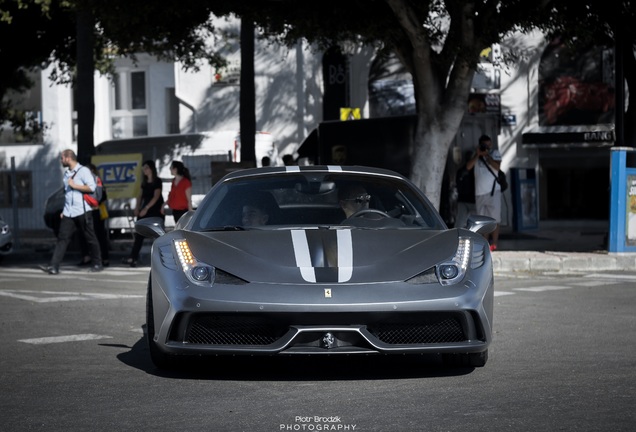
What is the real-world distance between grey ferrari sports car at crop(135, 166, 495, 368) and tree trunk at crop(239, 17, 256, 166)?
48.9 ft

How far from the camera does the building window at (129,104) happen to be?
130 feet

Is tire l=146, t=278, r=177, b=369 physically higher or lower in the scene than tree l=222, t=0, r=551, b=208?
lower

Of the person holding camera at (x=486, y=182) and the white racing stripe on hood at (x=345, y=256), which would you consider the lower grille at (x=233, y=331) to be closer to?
the white racing stripe on hood at (x=345, y=256)

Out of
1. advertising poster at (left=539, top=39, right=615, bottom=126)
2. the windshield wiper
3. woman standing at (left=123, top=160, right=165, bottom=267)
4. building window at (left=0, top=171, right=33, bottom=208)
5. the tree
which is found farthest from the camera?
advertising poster at (left=539, top=39, right=615, bottom=126)

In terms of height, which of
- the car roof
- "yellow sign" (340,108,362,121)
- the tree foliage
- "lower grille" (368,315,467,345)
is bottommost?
"lower grille" (368,315,467,345)

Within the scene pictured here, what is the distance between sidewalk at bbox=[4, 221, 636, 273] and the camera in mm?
17000

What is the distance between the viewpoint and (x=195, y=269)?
273 inches

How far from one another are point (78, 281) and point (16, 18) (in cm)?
1102

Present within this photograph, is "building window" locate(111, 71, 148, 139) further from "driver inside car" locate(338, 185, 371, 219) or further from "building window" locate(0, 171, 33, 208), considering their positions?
"driver inside car" locate(338, 185, 371, 219)

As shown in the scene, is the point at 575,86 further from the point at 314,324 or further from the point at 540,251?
the point at 314,324

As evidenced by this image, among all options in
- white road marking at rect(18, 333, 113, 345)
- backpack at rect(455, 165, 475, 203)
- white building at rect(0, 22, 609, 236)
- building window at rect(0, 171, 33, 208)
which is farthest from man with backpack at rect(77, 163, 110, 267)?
white building at rect(0, 22, 609, 236)

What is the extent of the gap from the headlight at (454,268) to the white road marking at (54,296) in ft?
21.1

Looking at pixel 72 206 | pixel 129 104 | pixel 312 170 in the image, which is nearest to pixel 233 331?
pixel 312 170

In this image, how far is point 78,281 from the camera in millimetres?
15461
